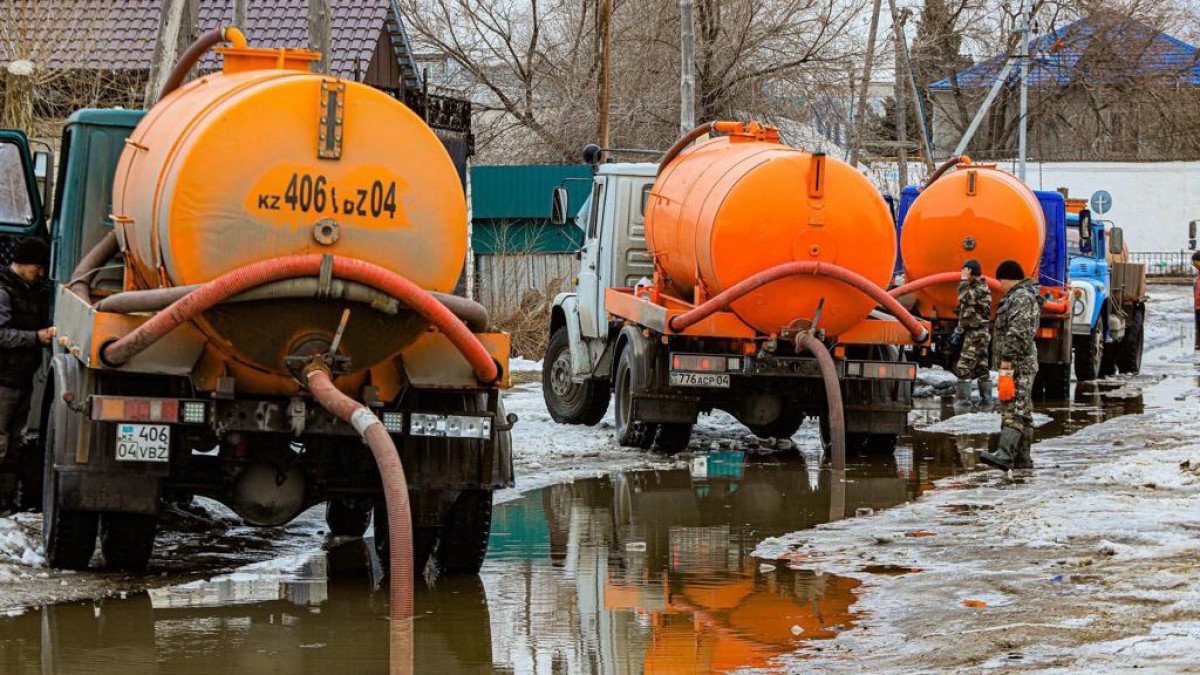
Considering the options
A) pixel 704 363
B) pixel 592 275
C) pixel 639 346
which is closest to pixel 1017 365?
pixel 704 363

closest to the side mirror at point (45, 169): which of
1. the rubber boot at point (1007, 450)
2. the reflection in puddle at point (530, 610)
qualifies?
the reflection in puddle at point (530, 610)

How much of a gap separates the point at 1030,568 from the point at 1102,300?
16.8 m

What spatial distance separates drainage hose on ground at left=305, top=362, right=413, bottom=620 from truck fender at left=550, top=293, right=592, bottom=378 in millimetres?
9743

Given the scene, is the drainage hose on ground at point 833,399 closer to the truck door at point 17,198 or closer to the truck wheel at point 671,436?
the truck wheel at point 671,436

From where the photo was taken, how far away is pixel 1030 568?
31.3ft

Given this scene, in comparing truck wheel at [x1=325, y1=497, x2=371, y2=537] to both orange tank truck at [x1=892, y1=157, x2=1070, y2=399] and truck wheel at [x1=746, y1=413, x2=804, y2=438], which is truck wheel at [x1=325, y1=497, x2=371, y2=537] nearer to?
truck wheel at [x1=746, y1=413, x2=804, y2=438]

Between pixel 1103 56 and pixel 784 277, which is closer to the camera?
pixel 784 277

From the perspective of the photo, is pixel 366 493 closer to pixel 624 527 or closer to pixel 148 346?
pixel 148 346

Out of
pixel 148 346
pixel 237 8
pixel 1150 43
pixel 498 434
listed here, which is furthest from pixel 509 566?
pixel 1150 43

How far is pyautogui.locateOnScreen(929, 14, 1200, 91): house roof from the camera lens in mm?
63094

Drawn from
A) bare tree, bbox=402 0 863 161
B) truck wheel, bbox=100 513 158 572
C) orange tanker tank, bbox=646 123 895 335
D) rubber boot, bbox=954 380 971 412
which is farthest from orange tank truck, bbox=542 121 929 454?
bare tree, bbox=402 0 863 161

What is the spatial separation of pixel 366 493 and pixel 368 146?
193cm

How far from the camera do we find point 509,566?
33.3ft

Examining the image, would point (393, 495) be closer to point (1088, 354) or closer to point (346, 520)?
point (346, 520)
